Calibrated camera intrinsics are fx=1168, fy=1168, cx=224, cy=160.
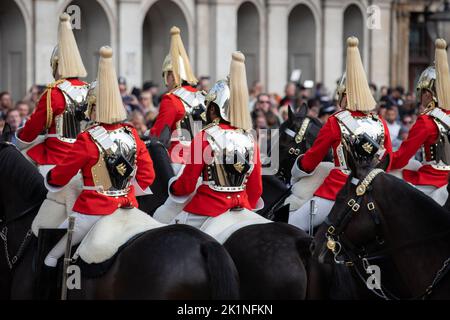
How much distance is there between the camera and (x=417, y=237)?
23.1ft

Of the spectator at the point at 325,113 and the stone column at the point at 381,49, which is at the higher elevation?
the stone column at the point at 381,49

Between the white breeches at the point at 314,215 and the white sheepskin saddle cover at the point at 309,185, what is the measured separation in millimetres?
319

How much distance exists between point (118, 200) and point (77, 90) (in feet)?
8.32

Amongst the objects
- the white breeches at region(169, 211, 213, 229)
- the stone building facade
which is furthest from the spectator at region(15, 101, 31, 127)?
the white breeches at region(169, 211, 213, 229)

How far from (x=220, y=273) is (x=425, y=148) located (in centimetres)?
387

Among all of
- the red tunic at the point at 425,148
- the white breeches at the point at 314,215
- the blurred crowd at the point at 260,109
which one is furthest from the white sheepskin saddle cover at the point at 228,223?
the blurred crowd at the point at 260,109

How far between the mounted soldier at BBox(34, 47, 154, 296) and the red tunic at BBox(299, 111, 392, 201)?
6.47ft

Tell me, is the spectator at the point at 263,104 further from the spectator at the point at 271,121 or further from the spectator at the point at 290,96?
the spectator at the point at 290,96

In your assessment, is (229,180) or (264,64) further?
(264,64)

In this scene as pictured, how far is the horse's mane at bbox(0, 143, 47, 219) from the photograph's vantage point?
8984mm

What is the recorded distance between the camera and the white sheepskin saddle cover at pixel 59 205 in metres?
8.60

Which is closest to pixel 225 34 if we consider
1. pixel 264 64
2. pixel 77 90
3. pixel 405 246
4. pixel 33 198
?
pixel 264 64

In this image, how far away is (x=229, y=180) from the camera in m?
8.59

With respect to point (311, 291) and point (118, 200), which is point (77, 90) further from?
point (311, 291)
